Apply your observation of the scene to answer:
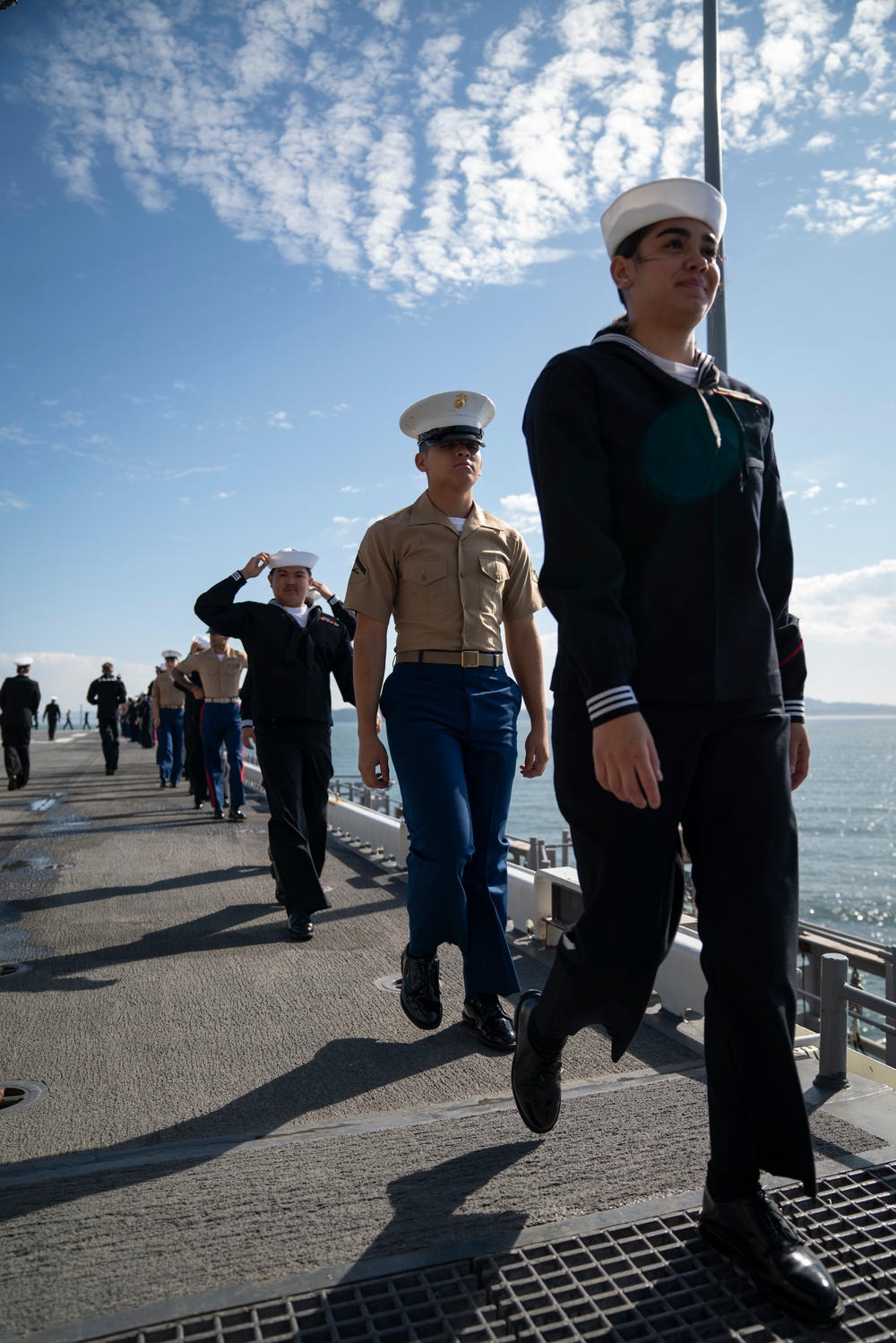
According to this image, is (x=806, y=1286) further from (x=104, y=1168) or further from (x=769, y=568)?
(x=104, y=1168)

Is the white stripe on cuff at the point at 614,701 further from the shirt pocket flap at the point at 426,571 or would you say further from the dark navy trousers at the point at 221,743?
the dark navy trousers at the point at 221,743

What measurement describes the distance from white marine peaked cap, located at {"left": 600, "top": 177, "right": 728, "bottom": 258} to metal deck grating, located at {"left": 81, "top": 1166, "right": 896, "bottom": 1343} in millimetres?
2269

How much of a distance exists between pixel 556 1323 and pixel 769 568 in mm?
1674

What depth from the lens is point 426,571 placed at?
3.71 meters

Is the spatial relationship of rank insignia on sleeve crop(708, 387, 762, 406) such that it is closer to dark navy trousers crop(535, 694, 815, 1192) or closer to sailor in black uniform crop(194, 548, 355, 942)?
dark navy trousers crop(535, 694, 815, 1192)

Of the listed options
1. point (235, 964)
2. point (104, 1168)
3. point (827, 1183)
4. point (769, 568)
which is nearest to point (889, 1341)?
point (827, 1183)

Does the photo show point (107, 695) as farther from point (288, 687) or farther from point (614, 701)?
point (614, 701)

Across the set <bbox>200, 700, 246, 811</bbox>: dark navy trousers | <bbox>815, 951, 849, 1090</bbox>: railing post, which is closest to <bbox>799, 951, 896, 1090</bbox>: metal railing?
<bbox>815, 951, 849, 1090</bbox>: railing post

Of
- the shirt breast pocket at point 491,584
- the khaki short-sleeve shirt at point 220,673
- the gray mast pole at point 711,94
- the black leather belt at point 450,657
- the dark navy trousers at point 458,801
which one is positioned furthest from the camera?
the khaki short-sleeve shirt at point 220,673

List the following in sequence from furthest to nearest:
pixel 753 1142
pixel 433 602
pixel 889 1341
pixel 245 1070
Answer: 1. pixel 433 602
2. pixel 245 1070
3. pixel 753 1142
4. pixel 889 1341

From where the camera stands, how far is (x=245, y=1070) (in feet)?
10.8

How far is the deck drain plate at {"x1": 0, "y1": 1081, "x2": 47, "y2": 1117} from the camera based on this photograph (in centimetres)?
300

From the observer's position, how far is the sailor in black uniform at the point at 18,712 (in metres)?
16.4

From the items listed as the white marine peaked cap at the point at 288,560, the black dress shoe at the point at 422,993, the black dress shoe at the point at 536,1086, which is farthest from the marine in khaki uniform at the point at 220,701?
the black dress shoe at the point at 536,1086
